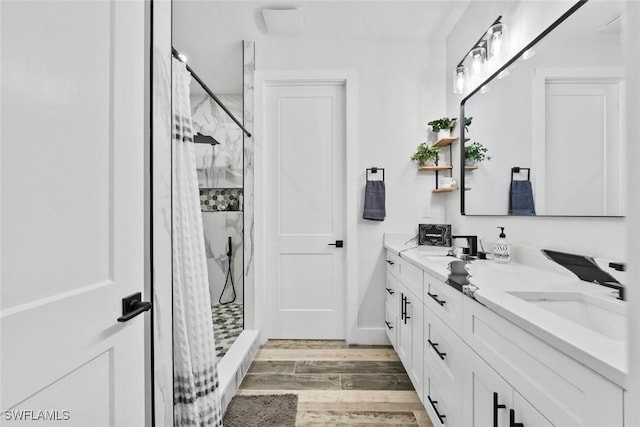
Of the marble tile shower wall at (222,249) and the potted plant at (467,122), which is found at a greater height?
the potted plant at (467,122)

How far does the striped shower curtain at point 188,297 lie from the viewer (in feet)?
3.86

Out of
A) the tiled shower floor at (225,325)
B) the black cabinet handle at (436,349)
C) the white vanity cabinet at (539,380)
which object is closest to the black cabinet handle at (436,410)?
the black cabinet handle at (436,349)

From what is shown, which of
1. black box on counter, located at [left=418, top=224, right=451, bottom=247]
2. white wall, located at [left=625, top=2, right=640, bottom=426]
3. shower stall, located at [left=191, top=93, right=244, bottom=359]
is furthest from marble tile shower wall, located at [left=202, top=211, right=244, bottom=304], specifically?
white wall, located at [left=625, top=2, right=640, bottom=426]

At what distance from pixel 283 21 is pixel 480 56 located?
58.4 inches

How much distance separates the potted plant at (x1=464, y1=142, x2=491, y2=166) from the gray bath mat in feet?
6.48

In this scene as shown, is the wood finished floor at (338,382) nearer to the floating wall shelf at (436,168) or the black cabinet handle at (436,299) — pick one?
the black cabinet handle at (436,299)

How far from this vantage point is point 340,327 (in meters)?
2.67

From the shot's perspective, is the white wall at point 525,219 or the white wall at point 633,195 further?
the white wall at point 525,219

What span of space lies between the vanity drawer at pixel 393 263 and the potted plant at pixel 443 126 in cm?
107

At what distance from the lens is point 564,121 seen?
1291 mm

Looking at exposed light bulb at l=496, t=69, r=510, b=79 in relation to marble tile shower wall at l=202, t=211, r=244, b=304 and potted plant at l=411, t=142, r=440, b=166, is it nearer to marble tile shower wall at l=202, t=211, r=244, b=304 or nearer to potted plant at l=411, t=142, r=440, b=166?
potted plant at l=411, t=142, r=440, b=166

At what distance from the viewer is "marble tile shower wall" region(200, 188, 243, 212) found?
3.58 meters

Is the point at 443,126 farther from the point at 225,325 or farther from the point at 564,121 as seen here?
the point at 225,325

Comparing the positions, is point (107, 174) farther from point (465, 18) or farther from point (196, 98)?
point (196, 98)
